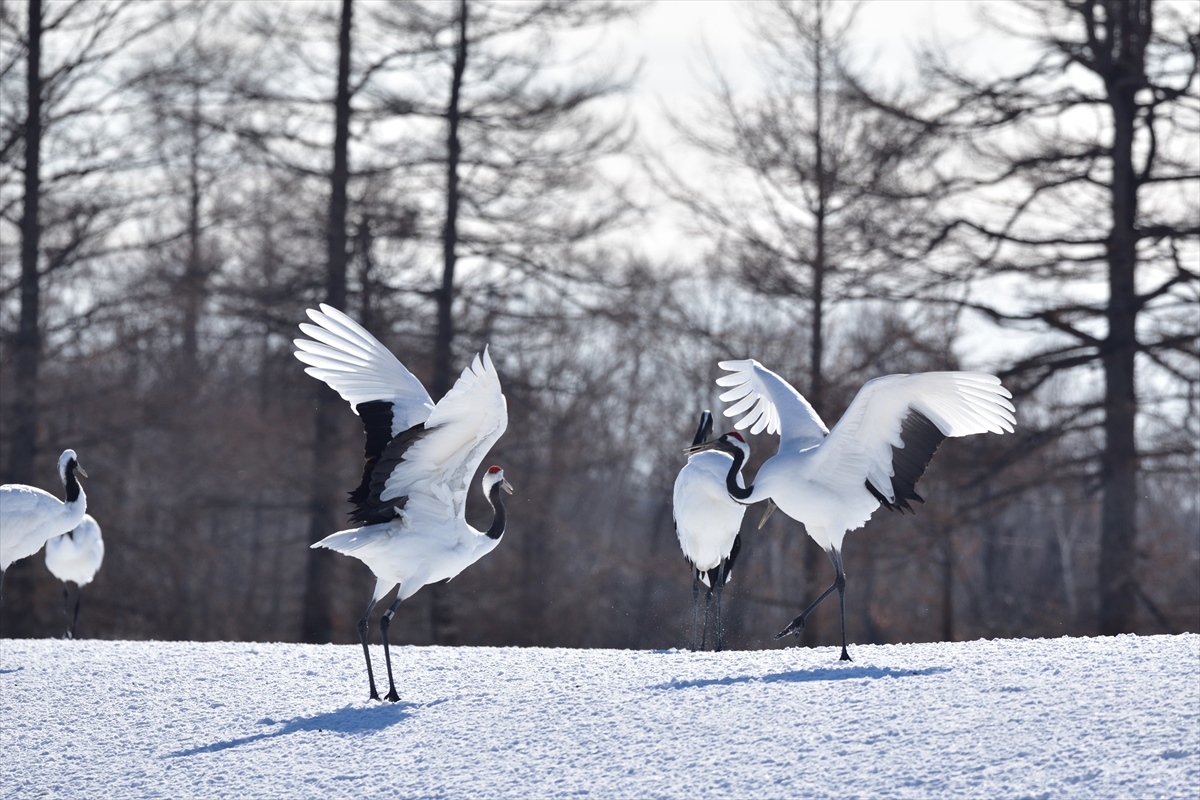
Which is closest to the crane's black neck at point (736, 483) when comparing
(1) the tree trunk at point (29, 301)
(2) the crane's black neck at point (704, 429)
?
(2) the crane's black neck at point (704, 429)

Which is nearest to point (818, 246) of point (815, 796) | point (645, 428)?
point (645, 428)

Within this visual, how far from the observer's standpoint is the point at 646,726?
6.54 meters

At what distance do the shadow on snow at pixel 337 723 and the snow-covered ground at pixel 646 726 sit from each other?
0.02 m

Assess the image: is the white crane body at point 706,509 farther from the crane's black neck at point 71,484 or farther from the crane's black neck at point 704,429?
the crane's black neck at point 71,484

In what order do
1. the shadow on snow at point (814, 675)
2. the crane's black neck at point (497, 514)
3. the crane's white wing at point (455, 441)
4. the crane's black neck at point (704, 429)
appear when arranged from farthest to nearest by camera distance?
the crane's black neck at point (704, 429) < the crane's black neck at point (497, 514) < the crane's white wing at point (455, 441) < the shadow on snow at point (814, 675)

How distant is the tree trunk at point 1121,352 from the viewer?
15203 mm

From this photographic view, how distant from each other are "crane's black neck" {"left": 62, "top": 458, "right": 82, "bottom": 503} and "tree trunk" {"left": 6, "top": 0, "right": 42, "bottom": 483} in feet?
25.0

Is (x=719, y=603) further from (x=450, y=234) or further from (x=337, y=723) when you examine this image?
(x=450, y=234)

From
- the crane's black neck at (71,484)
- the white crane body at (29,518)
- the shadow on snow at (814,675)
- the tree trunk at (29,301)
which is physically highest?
the tree trunk at (29,301)

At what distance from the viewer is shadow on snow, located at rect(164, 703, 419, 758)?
7.16 meters

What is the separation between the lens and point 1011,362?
1555 centimetres

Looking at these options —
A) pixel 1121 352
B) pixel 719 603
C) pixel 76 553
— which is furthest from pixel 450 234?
pixel 719 603

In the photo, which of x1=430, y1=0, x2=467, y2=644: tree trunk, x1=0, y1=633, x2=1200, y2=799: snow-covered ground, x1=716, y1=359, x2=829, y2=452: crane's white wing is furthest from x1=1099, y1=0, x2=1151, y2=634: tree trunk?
x1=430, y1=0, x2=467, y2=644: tree trunk

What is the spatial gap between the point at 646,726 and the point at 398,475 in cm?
208
